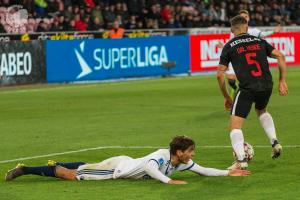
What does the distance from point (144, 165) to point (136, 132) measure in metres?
6.05

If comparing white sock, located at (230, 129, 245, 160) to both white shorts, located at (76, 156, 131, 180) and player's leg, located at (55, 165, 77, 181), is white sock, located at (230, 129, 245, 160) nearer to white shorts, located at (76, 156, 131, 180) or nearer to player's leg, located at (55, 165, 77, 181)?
white shorts, located at (76, 156, 131, 180)

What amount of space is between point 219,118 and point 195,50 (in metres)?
15.9

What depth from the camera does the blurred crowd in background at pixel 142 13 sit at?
3133 centimetres

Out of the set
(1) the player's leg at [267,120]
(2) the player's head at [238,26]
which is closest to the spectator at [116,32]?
(1) the player's leg at [267,120]

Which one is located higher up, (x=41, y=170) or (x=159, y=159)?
(x=159, y=159)

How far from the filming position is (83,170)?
457 inches

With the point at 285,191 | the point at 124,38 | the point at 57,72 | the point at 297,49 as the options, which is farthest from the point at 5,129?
the point at 297,49

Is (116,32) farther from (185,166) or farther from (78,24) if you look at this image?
(185,166)

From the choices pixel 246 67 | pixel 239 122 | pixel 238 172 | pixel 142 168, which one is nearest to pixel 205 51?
pixel 246 67

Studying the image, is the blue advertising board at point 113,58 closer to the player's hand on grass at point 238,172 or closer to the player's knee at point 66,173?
the player's knee at point 66,173

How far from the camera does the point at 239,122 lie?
12.5 metres

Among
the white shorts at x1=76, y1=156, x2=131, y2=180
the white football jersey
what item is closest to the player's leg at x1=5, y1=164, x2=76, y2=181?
the white shorts at x1=76, y1=156, x2=131, y2=180

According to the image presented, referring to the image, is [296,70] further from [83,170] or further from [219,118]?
[83,170]

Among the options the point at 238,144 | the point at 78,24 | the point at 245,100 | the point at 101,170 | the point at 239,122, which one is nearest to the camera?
the point at 101,170
